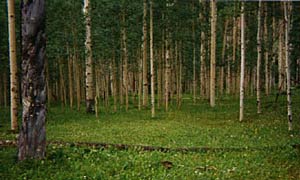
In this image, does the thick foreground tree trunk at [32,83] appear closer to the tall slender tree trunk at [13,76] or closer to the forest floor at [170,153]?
the forest floor at [170,153]

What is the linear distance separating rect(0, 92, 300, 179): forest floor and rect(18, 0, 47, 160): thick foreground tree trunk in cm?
53

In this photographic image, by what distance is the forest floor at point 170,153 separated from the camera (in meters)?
11.3

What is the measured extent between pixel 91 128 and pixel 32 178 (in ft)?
37.5

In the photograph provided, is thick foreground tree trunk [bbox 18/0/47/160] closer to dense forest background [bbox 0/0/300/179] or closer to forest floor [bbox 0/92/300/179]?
dense forest background [bbox 0/0/300/179]

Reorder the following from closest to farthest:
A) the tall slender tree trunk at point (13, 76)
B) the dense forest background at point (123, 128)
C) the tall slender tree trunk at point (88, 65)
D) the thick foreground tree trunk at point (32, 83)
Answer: the dense forest background at point (123, 128), the thick foreground tree trunk at point (32, 83), the tall slender tree trunk at point (13, 76), the tall slender tree trunk at point (88, 65)

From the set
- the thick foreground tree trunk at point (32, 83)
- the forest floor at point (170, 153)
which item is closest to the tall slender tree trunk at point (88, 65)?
the forest floor at point (170, 153)

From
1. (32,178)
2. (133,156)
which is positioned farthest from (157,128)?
(32,178)

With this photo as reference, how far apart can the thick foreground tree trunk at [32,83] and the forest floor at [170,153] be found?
529 mm

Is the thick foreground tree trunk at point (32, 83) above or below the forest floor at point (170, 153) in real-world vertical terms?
above

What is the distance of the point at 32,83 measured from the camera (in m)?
11.9

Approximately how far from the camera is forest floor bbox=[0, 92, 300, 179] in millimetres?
11266

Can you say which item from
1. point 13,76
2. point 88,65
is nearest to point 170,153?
point 13,76

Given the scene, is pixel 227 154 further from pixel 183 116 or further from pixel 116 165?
pixel 183 116

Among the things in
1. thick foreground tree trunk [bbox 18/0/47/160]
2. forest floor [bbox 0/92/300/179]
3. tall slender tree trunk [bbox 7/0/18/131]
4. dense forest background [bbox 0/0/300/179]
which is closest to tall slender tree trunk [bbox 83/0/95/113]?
dense forest background [bbox 0/0/300/179]
